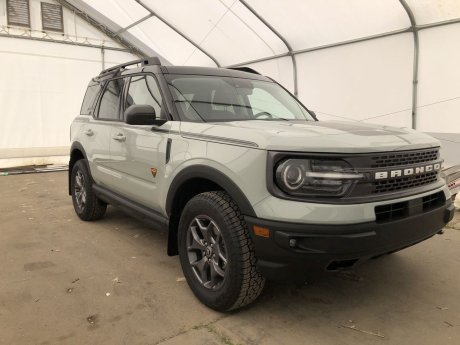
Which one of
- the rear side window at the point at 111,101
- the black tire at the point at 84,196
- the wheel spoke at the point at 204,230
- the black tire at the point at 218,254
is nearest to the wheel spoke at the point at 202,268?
the black tire at the point at 218,254

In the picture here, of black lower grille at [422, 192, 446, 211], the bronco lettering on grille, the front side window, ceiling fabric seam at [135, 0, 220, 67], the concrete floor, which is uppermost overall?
ceiling fabric seam at [135, 0, 220, 67]

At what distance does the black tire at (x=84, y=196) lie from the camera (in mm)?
4922

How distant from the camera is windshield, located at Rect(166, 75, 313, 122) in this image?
3.27 m

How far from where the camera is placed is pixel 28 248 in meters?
4.18

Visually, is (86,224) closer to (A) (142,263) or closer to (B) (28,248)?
(B) (28,248)

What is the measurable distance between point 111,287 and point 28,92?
31.5 ft

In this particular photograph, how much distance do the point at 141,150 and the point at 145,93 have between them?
0.58 meters

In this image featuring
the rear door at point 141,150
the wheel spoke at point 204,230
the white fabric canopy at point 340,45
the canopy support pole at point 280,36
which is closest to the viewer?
the wheel spoke at point 204,230

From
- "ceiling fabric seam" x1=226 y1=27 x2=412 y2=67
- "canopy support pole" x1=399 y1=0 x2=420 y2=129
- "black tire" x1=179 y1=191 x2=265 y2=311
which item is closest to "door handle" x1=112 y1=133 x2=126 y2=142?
"black tire" x1=179 y1=191 x2=265 y2=311

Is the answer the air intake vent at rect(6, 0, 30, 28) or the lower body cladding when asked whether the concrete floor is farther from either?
the air intake vent at rect(6, 0, 30, 28)

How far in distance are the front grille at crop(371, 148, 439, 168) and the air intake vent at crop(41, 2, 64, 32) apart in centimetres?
1139

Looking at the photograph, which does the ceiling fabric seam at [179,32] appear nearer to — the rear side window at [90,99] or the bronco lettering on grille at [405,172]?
the rear side window at [90,99]

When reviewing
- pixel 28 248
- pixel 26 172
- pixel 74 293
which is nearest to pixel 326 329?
pixel 74 293

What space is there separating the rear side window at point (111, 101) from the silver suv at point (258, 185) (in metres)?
0.58
